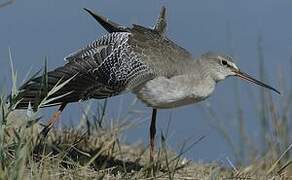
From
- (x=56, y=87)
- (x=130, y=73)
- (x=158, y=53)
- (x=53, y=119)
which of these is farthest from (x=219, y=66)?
(x=56, y=87)

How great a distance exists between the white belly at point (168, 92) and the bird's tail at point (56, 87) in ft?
1.16

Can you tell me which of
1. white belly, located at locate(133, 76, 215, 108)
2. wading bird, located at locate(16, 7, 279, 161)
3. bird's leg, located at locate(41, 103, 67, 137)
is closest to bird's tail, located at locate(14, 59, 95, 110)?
wading bird, located at locate(16, 7, 279, 161)

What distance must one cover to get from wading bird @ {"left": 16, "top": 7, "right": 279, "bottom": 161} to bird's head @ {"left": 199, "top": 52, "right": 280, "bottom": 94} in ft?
0.14

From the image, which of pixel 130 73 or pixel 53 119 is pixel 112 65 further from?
pixel 53 119

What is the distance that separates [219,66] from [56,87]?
57.6 inches

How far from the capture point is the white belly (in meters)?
4.72

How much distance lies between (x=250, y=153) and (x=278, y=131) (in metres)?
0.30

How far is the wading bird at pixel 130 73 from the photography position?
14.8 ft

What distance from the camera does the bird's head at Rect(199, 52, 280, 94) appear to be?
524 centimetres

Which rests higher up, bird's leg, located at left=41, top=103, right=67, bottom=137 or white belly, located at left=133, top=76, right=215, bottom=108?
white belly, located at left=133, top=76, right=215, bottom=108

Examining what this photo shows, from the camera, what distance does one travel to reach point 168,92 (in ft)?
15.6

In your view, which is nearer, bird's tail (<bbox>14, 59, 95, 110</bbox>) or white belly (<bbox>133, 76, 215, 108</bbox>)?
Answer: bird's tail (<bbox>14, 59, 95, 110</bbox>)

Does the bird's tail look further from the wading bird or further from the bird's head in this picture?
the bird's head

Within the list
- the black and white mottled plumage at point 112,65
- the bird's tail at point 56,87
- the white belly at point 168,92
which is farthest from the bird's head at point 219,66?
the bird's tail at point 56,87
